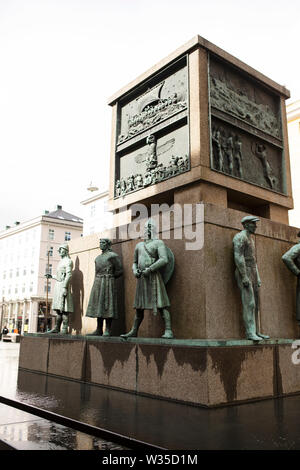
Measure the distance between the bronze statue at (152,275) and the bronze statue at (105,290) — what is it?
985mm

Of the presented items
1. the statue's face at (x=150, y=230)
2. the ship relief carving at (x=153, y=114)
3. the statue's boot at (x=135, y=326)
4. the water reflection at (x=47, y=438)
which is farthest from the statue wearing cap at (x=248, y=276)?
the ship relief carving at (x=153, y=114)

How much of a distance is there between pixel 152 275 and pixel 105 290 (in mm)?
1584

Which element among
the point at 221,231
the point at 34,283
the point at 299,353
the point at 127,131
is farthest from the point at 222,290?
the point at 34,283

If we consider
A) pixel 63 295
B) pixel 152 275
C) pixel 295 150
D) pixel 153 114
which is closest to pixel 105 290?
pixel 152 275

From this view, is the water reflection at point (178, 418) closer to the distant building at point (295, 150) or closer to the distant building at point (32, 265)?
the distant building at point (295, 150)

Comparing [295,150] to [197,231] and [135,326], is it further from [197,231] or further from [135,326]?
[135,326]

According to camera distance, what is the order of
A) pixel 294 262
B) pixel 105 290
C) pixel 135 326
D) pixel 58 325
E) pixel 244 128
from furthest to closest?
1. pixel 58 325
2. pixel 244 128
3. pixel 105 290
4. pixel 294 262
5. pixel 135 326

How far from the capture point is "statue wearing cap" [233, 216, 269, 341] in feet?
22.1

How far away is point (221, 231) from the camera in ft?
23.6

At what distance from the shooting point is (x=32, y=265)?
66188 millimetres

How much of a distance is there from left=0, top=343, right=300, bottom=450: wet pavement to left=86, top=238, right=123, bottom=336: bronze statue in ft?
5.48

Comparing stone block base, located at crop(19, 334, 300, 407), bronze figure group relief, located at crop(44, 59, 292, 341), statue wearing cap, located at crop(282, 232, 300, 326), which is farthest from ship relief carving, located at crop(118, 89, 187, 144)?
stone block base, located at crop(19, 334, 300, 407)

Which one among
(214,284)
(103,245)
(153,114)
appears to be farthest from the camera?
(153,114)
